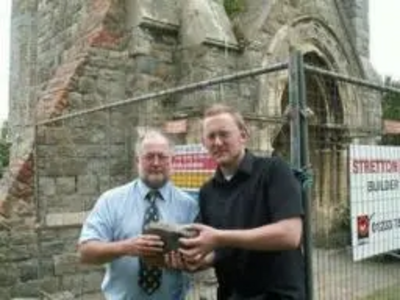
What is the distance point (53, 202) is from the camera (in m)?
8.41

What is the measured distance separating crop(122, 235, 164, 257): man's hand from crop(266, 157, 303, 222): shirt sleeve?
54 centimetres

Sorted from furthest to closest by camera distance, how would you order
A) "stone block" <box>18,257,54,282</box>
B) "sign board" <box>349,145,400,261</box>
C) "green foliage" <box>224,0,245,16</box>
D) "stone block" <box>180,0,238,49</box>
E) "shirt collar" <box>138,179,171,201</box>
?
"green foliage" <box>224,0,245,16</box> → "stone block" <box>180,0,238,49</box> → "stone block" <box>18,257,54,282</box> → "sign board" <box>349,145,400,261</box> → "shirt collar" <box>138,179,171,201</box>

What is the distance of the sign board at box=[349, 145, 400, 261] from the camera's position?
405 centimetres

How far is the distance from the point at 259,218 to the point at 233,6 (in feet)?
26.1

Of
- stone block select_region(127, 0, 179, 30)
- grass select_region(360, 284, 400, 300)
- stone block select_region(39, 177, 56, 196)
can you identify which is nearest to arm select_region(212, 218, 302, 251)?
grass select_region(360, 284, 400, 300)

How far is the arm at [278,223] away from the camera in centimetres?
268

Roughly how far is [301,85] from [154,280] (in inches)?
54.5

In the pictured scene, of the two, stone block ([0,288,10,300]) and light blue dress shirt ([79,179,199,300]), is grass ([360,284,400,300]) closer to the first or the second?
light blue dress shirt ([79,179,199,300])

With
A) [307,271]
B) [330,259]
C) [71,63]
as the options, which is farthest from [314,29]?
[307,271]

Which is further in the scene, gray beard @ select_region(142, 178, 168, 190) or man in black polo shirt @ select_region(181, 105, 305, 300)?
gray beard @ select_region(142, 178, 168, 190)

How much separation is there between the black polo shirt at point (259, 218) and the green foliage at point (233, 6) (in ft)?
25.1

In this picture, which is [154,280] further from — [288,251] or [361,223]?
[361,223]

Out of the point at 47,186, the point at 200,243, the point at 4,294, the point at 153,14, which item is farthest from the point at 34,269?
the point at 200,243

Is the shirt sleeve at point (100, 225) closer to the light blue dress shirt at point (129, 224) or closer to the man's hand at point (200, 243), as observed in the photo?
the light blue dress shirt at point (129, 224)
